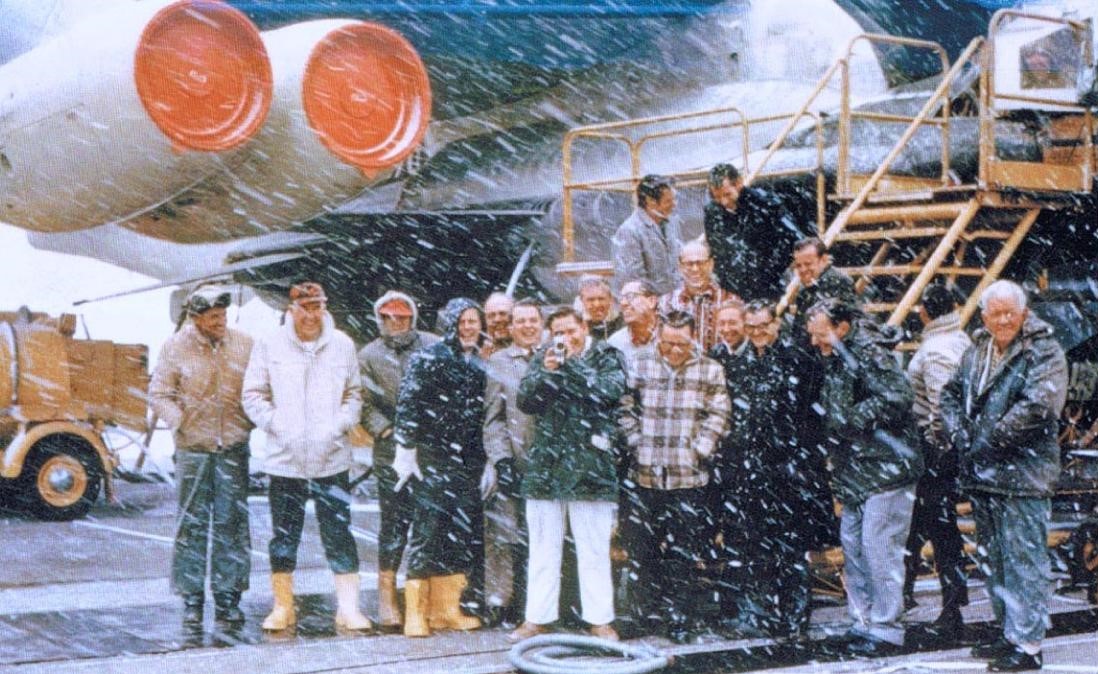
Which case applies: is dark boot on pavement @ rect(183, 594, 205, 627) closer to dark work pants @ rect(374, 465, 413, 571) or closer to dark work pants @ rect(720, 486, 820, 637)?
dark work pants @ rect(374, 465, 413, 571)

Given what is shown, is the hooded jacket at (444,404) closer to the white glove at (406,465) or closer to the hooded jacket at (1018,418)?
the white glove at (406,465)

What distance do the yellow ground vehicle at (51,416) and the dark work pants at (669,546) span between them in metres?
5.98

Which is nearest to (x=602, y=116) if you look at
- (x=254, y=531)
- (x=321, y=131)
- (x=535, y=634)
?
(x=254, y=531)

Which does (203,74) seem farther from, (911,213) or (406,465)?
(911,213)

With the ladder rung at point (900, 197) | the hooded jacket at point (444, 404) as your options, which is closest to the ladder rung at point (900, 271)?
the ladder rung at point (900, 197)

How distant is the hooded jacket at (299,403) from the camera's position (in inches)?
269

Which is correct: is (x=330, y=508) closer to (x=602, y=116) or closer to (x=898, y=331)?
(x=898, y=331)

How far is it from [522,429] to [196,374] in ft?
5.68

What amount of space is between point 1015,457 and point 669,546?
1743mm

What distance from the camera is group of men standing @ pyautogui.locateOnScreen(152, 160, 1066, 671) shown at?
656 cm

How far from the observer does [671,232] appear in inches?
306

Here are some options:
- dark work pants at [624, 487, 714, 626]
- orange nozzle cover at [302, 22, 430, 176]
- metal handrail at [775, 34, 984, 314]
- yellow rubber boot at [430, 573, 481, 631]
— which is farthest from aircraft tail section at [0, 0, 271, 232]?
metal handrail at [775, 34, 984, 314]

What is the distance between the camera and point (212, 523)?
277 inches

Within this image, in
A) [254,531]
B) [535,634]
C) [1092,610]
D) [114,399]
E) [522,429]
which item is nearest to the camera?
[535,634]
